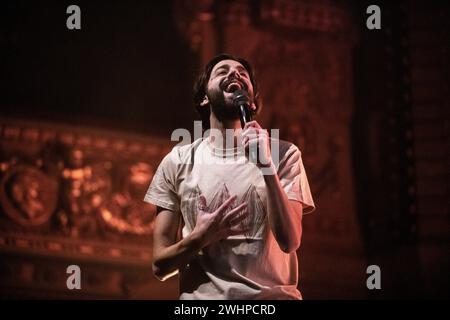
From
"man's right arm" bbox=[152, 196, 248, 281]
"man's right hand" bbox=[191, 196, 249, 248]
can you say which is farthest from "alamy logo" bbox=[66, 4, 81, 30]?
"man's right hand" bbox=[191, 196, 249, 248]

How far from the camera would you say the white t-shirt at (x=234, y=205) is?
2564 millimetres

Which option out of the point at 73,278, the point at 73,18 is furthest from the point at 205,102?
the point at 73,18

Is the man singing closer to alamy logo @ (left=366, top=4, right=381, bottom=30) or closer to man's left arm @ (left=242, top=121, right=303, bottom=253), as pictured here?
man's left arm @ (left=242, top=121, right=303, bottom=253)

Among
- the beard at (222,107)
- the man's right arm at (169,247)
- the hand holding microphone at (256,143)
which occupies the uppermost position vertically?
the beard at (222,107)

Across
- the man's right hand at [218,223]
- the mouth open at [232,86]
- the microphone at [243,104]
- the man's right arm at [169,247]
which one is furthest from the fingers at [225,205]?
the mouth open at [232,86]

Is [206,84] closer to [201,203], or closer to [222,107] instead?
[222,107]

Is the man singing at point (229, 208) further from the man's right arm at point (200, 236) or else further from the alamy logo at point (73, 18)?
the alamy logo at point (73, 18)

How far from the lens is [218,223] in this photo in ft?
8.36

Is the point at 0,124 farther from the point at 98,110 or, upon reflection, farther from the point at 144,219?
the point at 144,219

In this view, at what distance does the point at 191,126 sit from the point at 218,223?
331cm

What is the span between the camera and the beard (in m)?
2.76

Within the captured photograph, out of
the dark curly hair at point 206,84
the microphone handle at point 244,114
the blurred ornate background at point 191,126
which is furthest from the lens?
the blurred ornate background at point 191,126

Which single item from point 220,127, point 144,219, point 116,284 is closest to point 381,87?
point 144,219

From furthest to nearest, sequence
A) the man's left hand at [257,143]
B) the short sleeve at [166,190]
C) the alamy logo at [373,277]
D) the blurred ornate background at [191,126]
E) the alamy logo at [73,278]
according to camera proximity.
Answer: the alamy logo at [373,277] < the blurred ornate background at [191,126] < the alamy logo at [73,278] < the short sleeve at [166,190] < the man's left hand at [257,143]
